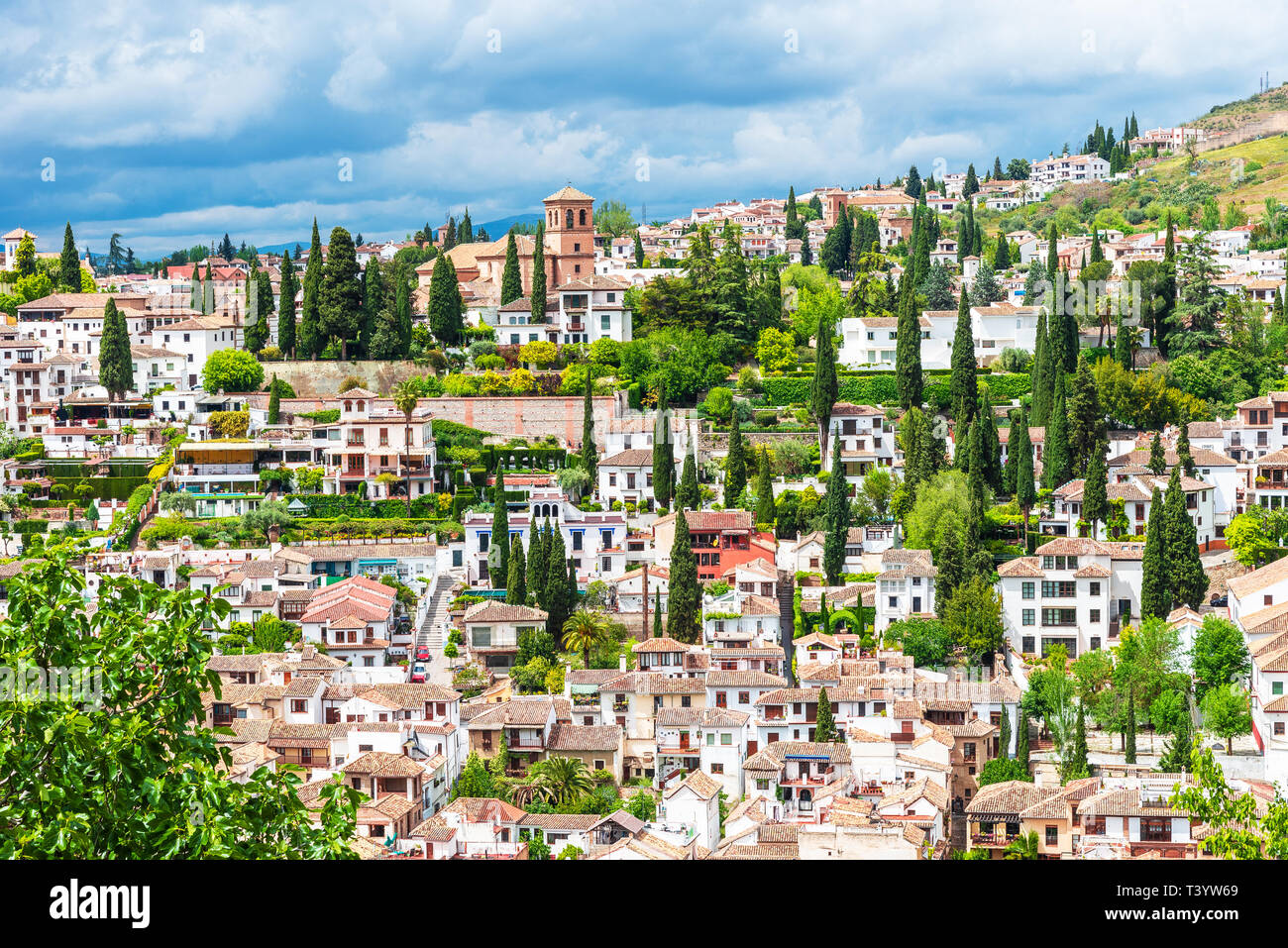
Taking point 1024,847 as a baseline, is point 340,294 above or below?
above

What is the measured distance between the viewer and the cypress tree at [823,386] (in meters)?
27.8

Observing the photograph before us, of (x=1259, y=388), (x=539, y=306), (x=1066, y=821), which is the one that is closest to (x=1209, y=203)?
(x=1259, y=388)

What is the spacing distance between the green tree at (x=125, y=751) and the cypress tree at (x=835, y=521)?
777 inches

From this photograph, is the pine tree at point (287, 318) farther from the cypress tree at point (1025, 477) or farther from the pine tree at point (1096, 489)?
the pine tree at point (1096, 489)

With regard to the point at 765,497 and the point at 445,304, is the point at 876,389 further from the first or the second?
the point at 445,304

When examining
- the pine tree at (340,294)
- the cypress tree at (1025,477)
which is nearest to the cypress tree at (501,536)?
the pine tree at (340,294)

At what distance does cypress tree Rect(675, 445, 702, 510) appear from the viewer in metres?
26.1

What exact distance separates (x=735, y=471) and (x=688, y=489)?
1122 mm

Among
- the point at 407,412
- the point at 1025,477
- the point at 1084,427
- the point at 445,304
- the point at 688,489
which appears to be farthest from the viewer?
the point at 445,304

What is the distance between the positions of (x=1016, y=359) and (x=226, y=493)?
1466 cm

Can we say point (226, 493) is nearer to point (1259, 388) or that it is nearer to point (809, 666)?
point (809, 666)

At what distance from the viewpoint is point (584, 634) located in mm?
23109

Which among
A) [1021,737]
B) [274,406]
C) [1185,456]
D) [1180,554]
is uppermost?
[274,406]

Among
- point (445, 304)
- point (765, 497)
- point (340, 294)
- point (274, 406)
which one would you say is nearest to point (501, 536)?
point (765, 497)
